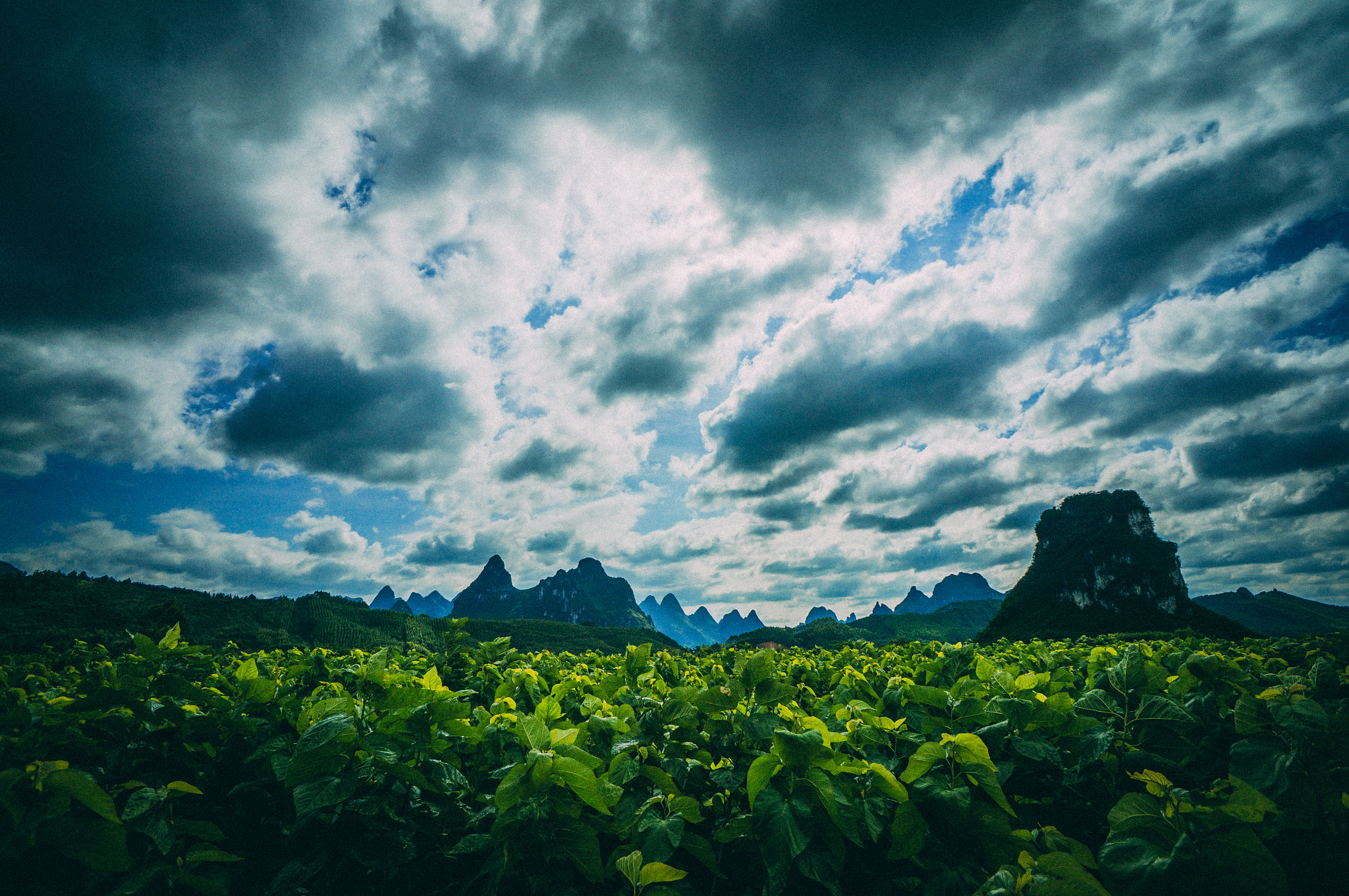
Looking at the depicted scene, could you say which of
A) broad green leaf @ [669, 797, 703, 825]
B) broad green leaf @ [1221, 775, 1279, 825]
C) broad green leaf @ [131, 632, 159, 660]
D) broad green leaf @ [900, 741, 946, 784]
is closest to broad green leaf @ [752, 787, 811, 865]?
broad green leaf @ [669, 797, 703, 825]

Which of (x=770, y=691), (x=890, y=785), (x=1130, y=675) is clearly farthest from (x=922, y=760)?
(x=1130, y=675)

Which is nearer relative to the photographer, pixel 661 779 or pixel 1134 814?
pixel 1134 814

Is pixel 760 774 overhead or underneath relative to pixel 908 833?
overhead

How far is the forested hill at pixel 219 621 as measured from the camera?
75188 millimetres

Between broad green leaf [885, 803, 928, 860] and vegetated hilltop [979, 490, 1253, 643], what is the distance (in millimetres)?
139089

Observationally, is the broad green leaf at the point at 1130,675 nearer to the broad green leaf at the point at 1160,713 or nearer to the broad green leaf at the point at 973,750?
the broad green leaf at the point at 1160,713

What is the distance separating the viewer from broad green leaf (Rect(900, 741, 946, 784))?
228 centimetres

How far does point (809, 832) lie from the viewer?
2.09 metres

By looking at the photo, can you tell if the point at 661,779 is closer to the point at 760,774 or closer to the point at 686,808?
the point at 686,808

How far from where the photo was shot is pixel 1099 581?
134750 mm

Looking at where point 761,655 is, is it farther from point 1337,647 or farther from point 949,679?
point 1337,647

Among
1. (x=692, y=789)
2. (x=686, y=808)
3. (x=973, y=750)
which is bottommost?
(x=692, y=789)

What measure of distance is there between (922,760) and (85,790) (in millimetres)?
3163

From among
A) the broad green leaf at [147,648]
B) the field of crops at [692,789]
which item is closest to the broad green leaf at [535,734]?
the field of crops at [692,789]
